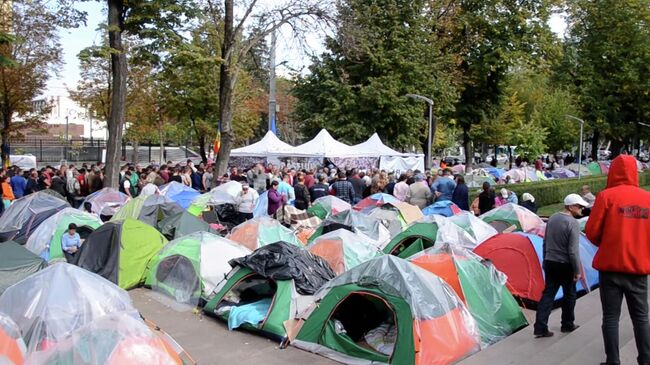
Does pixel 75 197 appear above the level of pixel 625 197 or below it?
below

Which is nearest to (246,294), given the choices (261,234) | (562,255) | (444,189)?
(261,234)

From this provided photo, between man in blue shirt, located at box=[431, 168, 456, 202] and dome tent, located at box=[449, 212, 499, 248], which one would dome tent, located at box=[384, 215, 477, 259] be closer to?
dome tent, located at box=[449, 212, 499, 248]

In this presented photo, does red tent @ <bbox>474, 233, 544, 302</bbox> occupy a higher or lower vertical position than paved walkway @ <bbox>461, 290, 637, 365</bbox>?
higher

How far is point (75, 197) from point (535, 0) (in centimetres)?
2760

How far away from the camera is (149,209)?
14492mm

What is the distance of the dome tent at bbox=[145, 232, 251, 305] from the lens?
10164 mm

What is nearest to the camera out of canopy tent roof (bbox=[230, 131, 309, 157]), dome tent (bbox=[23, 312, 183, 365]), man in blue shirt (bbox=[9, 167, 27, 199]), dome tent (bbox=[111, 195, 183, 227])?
dome tent (bbox=[23, 312, 183, 365])

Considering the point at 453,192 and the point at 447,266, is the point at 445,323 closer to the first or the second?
the point at 447,266

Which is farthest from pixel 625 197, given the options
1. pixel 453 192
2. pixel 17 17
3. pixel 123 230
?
pixel 17 17

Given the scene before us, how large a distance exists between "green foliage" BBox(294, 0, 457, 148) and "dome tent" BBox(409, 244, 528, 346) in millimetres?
21304

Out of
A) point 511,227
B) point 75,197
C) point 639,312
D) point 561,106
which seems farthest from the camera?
point 561,106

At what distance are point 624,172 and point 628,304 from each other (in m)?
1.15

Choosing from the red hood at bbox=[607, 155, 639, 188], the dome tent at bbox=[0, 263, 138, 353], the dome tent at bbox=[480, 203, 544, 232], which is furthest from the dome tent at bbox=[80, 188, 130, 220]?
the red hood at bbox=[607, 155, 639, 188]

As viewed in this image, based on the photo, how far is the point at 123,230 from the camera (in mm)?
A: 11117
